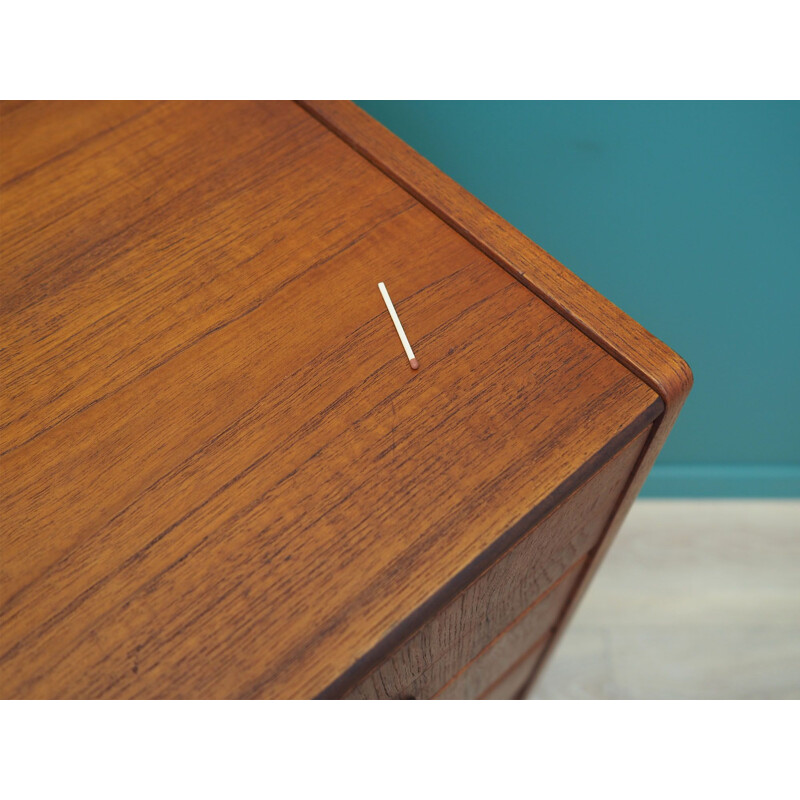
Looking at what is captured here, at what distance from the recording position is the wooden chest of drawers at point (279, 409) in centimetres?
40

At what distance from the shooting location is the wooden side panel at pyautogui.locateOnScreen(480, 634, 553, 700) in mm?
827

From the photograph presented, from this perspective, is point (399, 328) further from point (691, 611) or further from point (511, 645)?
point (691, 611)

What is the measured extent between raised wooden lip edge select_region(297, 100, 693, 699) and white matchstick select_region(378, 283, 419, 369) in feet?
0.27

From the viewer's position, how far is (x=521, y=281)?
529 mm

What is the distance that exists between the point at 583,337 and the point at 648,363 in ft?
0.15

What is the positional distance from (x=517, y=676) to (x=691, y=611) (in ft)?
1.34

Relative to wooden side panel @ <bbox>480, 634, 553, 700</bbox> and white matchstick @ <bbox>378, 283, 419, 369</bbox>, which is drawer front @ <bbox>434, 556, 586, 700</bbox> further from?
white matchstick @ <bbox>378, 283, 419, 369</bbox>

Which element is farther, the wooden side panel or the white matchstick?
the wooden side panel

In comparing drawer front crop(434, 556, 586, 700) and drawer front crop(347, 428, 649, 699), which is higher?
drawer front crop(347, 428, 649, 699)

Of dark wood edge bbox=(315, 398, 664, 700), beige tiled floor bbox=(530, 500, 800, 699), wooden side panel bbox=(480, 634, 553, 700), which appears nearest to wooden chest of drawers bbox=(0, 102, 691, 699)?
dark wood edge bbox=(315, 398, 664, 700)

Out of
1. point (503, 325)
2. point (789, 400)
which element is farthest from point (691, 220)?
point (503, 325)

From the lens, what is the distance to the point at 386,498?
1.43 ft

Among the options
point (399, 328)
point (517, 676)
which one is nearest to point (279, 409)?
point (399, 328)
